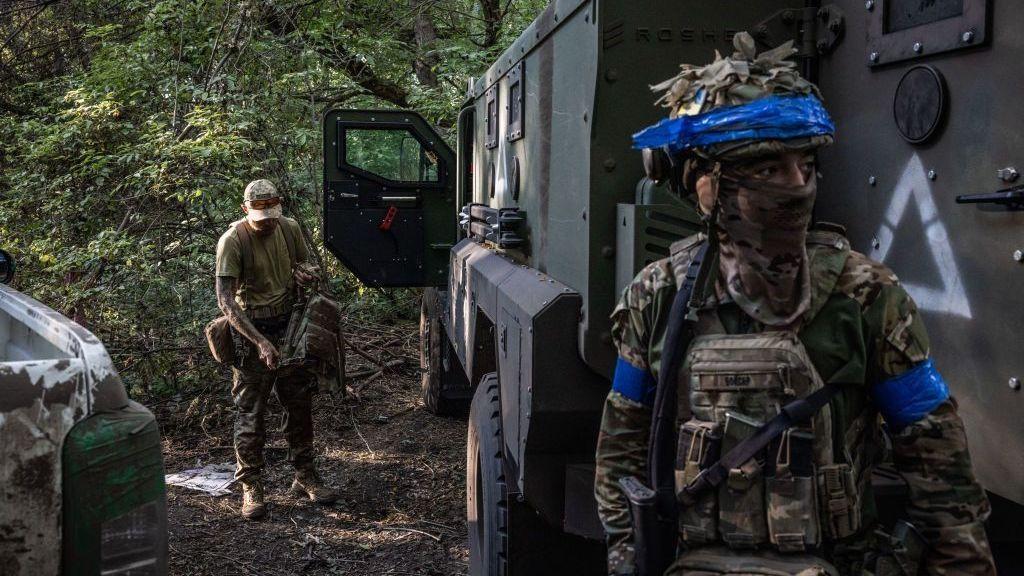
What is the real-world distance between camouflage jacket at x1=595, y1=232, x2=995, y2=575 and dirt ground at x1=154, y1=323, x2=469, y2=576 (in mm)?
2969

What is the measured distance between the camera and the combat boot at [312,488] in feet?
18.6

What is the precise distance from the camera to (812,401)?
1.77m

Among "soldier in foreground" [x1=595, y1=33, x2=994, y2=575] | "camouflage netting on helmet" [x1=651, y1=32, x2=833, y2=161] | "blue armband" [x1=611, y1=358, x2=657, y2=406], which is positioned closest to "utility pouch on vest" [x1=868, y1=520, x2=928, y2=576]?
"soldier in foreground" [x1=595, y1=33, x2=994, y2=575]

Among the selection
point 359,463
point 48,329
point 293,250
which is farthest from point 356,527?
point 48,329

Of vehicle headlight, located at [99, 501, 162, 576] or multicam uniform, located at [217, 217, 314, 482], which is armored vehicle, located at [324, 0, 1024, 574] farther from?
multicam uniform, located at [217, 217, 314, 482]

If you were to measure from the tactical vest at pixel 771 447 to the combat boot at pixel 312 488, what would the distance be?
4.07 m

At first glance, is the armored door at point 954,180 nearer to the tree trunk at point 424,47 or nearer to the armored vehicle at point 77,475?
the armored vehicle at point 77,475

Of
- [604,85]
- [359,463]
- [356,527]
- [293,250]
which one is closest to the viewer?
[604,85]

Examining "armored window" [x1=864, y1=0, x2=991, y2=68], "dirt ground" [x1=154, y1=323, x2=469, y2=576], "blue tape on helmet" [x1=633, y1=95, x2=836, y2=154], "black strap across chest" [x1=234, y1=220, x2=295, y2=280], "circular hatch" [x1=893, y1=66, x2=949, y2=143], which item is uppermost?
"armored window" [x1=864, y1=0, x2=991, y2=68]

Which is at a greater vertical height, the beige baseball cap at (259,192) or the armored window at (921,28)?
the armored window at (921,28)

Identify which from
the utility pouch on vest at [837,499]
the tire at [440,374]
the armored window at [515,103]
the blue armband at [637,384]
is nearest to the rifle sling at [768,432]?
the utility pouch on vest at [837,499]

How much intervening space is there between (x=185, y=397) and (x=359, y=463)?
6.33 feet

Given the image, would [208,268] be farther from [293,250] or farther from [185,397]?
[293,250]

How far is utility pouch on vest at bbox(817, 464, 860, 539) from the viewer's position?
1.79 m
